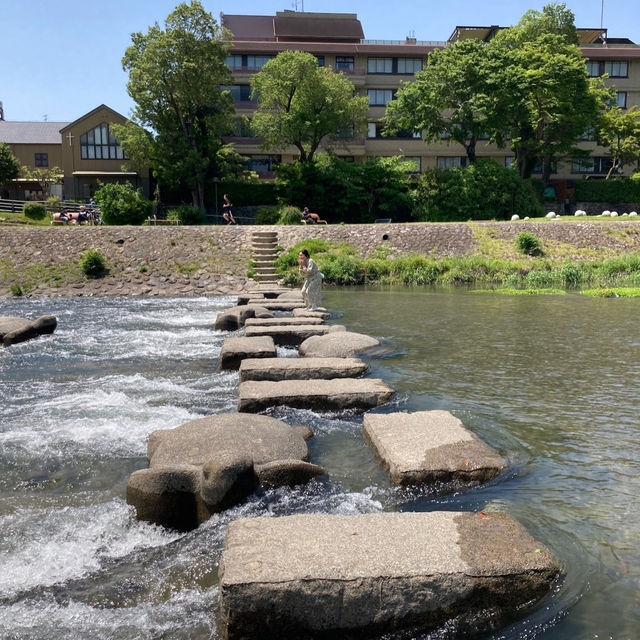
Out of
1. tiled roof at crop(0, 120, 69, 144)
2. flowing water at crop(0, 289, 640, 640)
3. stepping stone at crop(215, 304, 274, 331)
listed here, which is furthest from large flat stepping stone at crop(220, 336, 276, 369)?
tiled roof at crop(0, 120, 69, 144)

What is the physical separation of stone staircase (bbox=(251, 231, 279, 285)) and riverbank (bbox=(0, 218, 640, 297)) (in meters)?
0.34

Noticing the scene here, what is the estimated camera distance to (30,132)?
5959 cm

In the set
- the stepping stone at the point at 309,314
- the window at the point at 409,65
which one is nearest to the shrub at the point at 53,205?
the window at the point at 409,65

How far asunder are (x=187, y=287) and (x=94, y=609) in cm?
2120

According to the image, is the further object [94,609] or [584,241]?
[584,241]

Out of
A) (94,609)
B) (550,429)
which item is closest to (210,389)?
(550,429)

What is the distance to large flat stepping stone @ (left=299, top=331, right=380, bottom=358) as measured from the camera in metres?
10.2

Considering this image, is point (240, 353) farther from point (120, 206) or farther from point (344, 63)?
point (344, 63)

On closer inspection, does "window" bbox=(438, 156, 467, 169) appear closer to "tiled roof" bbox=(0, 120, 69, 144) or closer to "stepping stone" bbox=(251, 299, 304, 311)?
"tiled roof" bbox=(0, 120, 69, 144)

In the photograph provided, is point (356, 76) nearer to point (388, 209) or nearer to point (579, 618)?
point (388, 209)

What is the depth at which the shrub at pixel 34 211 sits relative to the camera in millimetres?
39938

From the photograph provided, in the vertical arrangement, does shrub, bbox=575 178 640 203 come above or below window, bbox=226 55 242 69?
below

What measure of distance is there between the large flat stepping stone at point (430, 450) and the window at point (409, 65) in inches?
2232

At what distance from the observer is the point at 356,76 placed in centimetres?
5675
